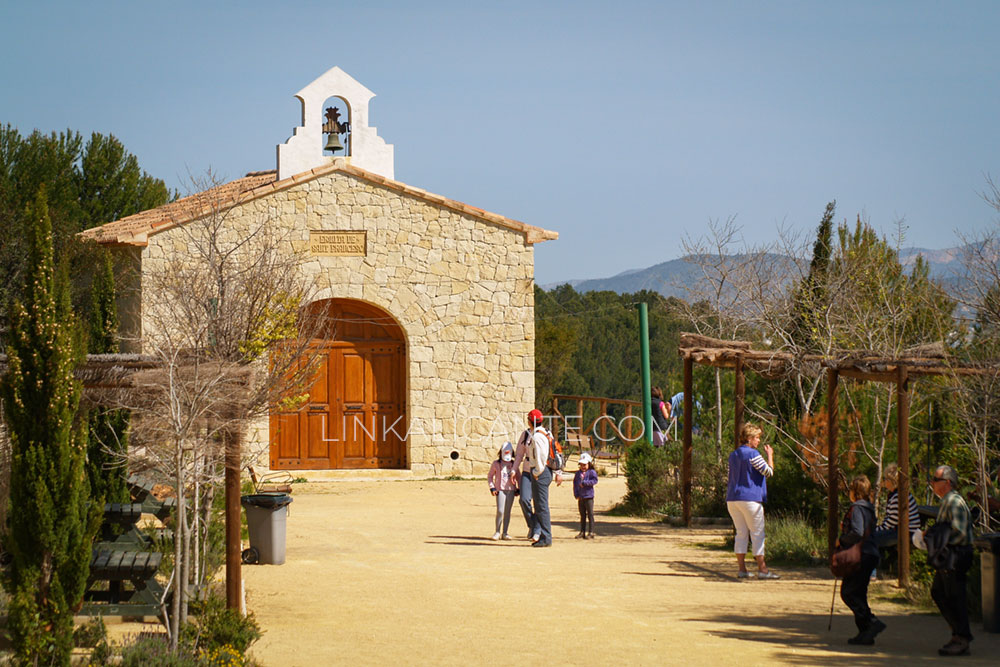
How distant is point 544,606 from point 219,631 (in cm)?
283

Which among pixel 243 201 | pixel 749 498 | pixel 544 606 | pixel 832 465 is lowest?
pixel 544 606

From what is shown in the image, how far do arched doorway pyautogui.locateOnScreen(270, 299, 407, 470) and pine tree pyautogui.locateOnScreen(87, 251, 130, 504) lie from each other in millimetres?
6878

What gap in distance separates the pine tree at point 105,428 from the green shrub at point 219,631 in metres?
3.29

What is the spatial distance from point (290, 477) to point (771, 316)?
9.07 metres

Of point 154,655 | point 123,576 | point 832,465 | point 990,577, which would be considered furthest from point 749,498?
point 154,655

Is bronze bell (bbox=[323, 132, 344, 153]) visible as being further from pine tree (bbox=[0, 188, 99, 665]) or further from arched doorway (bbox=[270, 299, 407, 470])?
pine tree (bbox=[0, 188, 99, 665])

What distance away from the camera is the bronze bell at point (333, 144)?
21.2m

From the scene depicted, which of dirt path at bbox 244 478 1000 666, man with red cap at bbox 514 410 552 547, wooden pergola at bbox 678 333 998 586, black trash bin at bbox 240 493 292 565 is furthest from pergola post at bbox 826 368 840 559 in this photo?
black trash bin at bbox 240 493 292 565

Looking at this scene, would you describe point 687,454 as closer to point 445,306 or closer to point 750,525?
point 750,525

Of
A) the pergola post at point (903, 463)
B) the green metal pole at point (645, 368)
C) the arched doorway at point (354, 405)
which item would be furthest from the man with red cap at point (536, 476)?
the green metal pole at point (645, 368)

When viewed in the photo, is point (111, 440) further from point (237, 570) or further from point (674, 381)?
point (674, 381)

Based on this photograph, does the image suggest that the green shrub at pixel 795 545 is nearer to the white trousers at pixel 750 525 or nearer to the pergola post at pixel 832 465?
the pergola post at pixel 832 465

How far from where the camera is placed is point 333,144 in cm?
2123

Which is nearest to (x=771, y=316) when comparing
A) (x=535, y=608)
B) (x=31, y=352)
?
(x=535, y=608)
